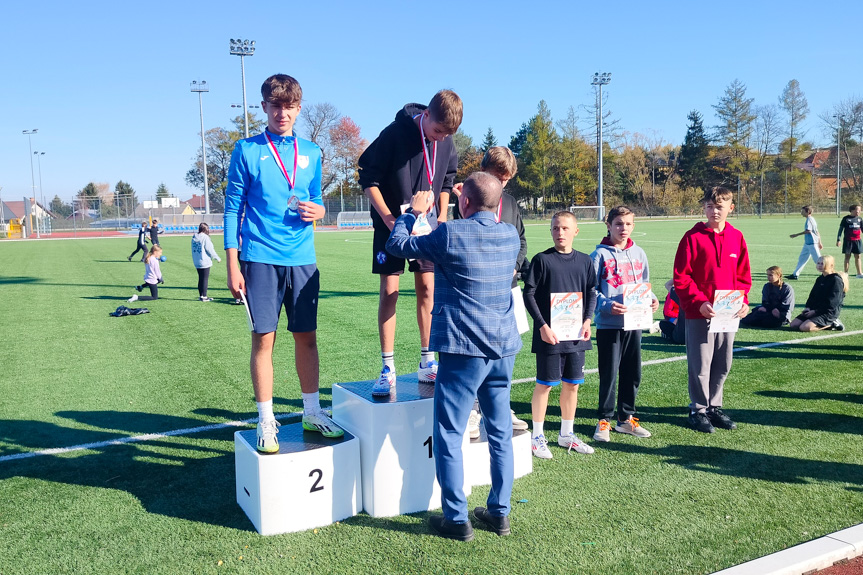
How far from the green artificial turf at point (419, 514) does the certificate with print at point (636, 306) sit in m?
0.90

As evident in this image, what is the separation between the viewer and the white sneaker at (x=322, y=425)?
3.86 metres

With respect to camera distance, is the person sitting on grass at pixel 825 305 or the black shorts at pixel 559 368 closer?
the black shorts at pixel 559 368

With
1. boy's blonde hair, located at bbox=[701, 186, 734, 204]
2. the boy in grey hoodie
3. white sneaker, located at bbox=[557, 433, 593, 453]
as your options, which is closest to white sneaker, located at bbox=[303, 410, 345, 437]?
white sneaker, located at bbox=[557, 433, 593, 453]

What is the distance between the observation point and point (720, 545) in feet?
10.8

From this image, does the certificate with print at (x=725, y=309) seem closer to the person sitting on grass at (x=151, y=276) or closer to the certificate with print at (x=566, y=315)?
the certificate with print at (x=566, y=315)

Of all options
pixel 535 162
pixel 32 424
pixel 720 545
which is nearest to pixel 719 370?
pixel 720 545

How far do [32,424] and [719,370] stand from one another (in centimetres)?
583

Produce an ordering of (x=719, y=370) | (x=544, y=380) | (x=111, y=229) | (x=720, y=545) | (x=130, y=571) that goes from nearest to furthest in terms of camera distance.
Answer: (x=130, y=571) < (x=720, y=545) < (x=544, y=380) < (x=719, y=370) < (x=111, y=229)

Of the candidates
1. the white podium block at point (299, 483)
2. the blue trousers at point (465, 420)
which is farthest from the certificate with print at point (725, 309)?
the white podium block at point (299, 483)

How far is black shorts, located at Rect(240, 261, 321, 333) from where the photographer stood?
3754mm

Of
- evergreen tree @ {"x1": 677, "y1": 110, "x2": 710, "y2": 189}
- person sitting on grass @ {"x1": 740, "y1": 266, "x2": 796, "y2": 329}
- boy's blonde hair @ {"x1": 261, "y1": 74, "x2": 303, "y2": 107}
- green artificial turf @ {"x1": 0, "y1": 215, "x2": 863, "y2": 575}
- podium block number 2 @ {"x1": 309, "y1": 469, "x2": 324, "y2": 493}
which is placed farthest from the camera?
evergreen tree @ {"x1": 677, "y1": 110, "x2": 710, "y2": 189}

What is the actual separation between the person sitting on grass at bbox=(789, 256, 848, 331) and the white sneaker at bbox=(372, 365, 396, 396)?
7.31 m

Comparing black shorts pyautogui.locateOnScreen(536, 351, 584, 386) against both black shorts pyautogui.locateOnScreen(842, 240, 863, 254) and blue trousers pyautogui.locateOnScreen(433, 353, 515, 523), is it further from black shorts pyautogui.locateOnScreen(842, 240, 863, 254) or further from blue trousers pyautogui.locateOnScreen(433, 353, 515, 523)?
black shorts pyautogui.locateOnScreen(842, 240, 863, 254)

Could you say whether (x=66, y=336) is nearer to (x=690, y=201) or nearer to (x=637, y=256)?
(x=637, y=256)
